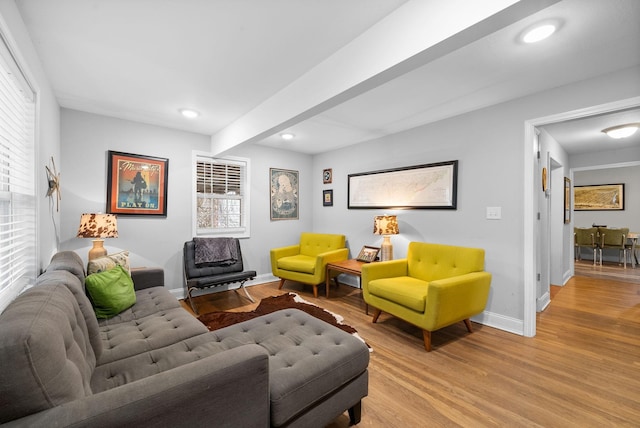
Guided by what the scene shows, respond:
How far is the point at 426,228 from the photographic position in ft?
11.1

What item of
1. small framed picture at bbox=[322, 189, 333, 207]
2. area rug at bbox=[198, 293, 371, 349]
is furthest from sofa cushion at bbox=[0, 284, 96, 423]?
small framed picture at bbox=[322, 189, 333, 207]

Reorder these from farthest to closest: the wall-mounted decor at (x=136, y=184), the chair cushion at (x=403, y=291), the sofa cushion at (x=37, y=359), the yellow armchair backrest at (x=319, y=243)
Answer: the yellow armchair backrest at (x=319, y=243) → the wall-mounted decor at (x=136, y=184) → the chair cushion at (x=403, y=291) → the sofa cushion at (x=37, y=359)

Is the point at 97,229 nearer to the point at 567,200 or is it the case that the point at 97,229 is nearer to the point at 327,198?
the point at 327,198

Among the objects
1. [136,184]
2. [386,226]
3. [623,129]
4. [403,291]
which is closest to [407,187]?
[386,226]

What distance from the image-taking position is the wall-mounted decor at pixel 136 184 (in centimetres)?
315

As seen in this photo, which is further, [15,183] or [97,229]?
[97,229]

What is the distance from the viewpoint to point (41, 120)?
1.96 m

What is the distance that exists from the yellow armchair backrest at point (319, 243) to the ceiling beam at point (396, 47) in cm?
225

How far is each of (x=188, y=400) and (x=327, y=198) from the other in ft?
13.3

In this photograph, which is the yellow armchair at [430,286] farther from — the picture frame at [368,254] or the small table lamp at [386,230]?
the picture frame at [368,254]

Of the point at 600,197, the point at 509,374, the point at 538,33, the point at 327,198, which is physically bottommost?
the point at 509,374

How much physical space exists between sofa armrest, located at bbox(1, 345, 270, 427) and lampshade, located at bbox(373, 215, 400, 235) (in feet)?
8.52

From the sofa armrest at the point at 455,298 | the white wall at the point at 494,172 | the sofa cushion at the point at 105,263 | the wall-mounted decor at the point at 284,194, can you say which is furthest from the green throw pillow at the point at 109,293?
the white wall at the point at 494,172

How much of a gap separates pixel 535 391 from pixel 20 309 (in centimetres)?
277
